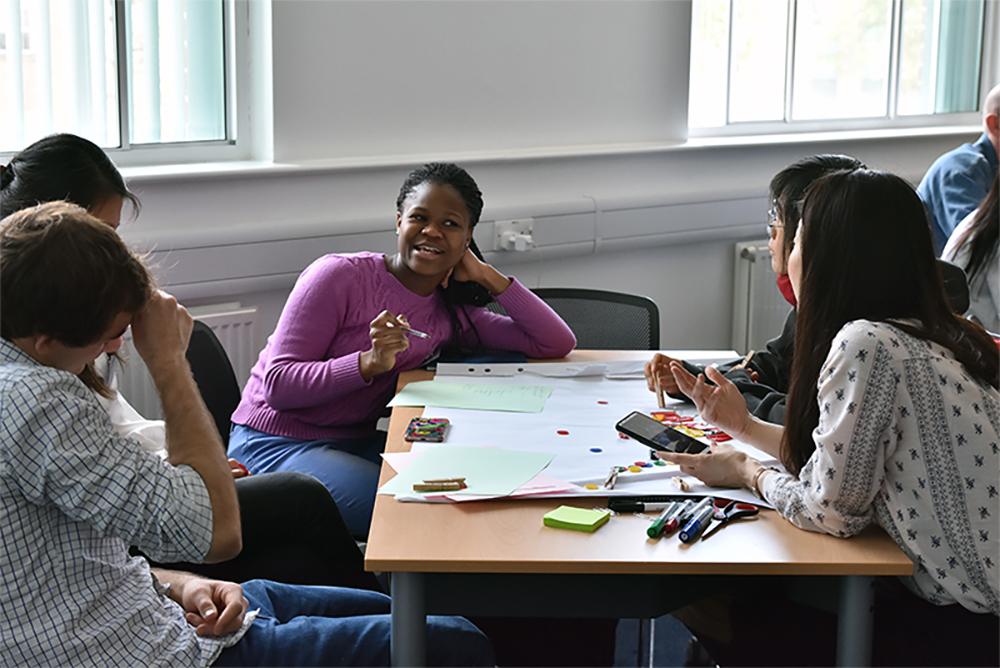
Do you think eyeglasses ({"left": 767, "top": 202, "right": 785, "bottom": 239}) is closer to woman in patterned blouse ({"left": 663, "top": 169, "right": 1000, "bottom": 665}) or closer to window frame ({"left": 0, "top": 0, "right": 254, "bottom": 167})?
woman in patterned blouse ({"left": 663, "top": 169, "right": 1000, "bottom": 665})

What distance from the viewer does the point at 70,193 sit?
2357 mm

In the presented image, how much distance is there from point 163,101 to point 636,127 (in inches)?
64.6

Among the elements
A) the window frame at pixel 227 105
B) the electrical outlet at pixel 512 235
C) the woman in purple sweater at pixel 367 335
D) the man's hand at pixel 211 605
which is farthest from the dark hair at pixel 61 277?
the electrical outlet at pixel 512 235

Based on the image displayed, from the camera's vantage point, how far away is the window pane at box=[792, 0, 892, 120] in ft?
16.1

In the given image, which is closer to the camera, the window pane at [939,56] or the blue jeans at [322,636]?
the blue jeans at [322,636]

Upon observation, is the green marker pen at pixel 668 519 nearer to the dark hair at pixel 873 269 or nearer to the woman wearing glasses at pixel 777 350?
the dark hair at pixel 873 269

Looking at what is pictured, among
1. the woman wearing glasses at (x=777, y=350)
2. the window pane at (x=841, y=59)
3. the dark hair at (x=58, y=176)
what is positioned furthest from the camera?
the window pane at (x=841, y=59)

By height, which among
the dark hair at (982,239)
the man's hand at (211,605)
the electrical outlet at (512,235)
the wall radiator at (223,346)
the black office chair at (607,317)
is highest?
the dark hair at (982,239)

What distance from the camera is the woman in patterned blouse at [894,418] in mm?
1833

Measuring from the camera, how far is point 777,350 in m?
2.71

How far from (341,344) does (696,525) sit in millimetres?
1272

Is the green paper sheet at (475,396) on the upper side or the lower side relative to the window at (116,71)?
lower

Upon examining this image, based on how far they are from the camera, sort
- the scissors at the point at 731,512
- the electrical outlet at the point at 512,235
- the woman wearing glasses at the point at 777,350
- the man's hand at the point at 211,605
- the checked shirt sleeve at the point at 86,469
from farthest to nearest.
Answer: the electrical outlet at the point at 512,235 → the woman wearing glasses at the point at 777,350 → the scissors at the point at 731,512 → the man's hand at the point at 211,605 → the checked shirt sleeve at the point at 86,469

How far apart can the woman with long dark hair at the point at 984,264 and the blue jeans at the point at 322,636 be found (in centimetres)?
175
